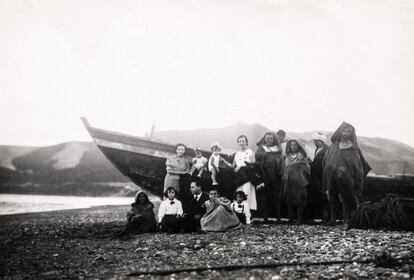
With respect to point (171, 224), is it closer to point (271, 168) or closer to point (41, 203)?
point (271, 168)

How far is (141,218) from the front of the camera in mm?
8109

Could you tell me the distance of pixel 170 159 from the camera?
9.08m

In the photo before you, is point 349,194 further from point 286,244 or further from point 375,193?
point 286,244

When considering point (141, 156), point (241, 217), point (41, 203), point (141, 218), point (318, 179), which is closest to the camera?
point (141, 218)

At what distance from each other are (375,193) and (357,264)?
232 inches

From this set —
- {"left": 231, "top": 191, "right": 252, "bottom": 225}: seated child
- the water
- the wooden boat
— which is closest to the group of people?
{"left": 231, "top": 191, "right": 252, "bottom": 225}: seated child

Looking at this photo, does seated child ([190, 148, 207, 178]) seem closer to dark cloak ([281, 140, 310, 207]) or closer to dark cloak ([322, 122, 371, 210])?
dark cloak ([281, 140, 310, 207])

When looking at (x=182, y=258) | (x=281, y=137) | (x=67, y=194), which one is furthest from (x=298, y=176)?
(x=67, y=194)

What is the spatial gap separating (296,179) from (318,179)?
0.92 meters

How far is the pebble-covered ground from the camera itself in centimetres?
440

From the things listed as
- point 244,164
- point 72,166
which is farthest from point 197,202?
point 72,166

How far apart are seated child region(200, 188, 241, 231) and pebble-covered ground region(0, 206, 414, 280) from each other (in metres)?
0.30

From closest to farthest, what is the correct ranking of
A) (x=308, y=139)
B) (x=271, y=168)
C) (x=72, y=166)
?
(x=271, y=168) < (x=308, y=139) < (x=72, y=166)

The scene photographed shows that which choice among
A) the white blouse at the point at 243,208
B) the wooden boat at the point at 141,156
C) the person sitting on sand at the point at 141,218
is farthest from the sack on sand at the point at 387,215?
the person sitting on sand at the point at 141,218
